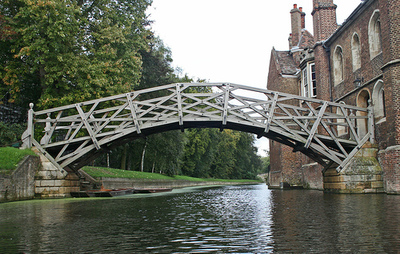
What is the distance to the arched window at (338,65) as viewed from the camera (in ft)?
70.7

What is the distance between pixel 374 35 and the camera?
17.4 metres

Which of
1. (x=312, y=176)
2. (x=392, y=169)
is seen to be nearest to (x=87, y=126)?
(x=392, y=169)

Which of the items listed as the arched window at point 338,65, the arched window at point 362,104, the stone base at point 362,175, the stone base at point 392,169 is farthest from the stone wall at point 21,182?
the arched window at point 338,65

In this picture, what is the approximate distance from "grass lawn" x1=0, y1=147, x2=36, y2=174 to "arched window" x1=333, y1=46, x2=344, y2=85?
54.6 feet

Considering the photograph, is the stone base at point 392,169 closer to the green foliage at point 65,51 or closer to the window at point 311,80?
the window at point 311,80

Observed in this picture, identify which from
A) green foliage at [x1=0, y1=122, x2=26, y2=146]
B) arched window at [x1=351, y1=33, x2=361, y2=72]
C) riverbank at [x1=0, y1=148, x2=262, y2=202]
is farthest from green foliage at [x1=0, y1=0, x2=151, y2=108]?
arched window at [x1=351, y1=33, x2=361, y2=72]

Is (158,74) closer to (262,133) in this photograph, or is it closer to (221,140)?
(262,133)

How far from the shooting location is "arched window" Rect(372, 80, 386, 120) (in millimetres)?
16969

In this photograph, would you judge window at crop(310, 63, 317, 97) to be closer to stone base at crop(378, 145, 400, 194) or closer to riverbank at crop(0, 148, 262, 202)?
stone base at crop(378, 145, 400, 194)

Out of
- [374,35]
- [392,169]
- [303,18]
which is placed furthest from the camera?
[303,18]

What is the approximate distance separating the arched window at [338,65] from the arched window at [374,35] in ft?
12.8

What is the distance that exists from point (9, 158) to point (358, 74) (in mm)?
16311

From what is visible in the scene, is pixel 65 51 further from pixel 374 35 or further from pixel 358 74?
pixel 374 35

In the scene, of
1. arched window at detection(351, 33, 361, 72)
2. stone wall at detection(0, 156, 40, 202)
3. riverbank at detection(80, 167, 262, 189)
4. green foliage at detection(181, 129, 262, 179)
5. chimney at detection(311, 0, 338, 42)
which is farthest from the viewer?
green foliage at detection(181, 129, 262, 179)
